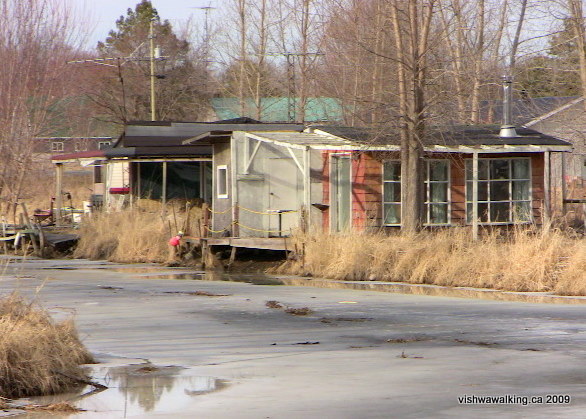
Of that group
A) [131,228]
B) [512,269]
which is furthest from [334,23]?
[512,269]

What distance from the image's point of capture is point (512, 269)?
1903cm

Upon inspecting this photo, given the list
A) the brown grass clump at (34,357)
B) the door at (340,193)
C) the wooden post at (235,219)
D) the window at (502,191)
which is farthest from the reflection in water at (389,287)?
the brown grass clump at (34,357)

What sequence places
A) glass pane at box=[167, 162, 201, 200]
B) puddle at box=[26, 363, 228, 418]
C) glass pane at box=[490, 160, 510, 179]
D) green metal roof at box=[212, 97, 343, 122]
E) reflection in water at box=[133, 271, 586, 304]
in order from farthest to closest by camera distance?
green metal roof at box=[212, 97, 343, 122]
glass pane at box=[167, 162, 201, 200]
glass pane at box=[490, 160, 510, 179]
reflection in water at box=[133, 271, 586, 304]
puddle at box=[26, 363, 228, 418]

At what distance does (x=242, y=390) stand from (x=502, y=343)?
13.2ft

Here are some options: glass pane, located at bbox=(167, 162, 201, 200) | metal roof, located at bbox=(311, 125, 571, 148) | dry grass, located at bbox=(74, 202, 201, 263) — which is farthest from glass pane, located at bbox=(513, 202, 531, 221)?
glass pane, located at bbox=(167, 162, 201, 200)

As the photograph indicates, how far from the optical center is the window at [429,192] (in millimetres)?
26141

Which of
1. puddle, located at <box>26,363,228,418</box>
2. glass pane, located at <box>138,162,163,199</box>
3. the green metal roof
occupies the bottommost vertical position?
puddle, located at <box>26,363,228,418</box>

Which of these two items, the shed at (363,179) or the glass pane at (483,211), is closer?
the shed at (363,179)

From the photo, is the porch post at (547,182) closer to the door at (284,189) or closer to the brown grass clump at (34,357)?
the door at (284,189)

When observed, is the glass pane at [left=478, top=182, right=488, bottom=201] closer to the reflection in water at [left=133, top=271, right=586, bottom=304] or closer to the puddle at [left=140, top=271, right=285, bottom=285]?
the reflection in water at [left=133, top=271, right=586, bottom=304]

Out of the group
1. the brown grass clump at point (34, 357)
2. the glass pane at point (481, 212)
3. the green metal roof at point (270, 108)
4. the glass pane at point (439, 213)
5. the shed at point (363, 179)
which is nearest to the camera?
the brown grass clump at point (34, 357)

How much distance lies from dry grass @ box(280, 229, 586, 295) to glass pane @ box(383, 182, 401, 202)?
11.9 ft

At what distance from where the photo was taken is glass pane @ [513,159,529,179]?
2748 centimetres

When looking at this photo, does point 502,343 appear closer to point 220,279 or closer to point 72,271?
point 220,279
